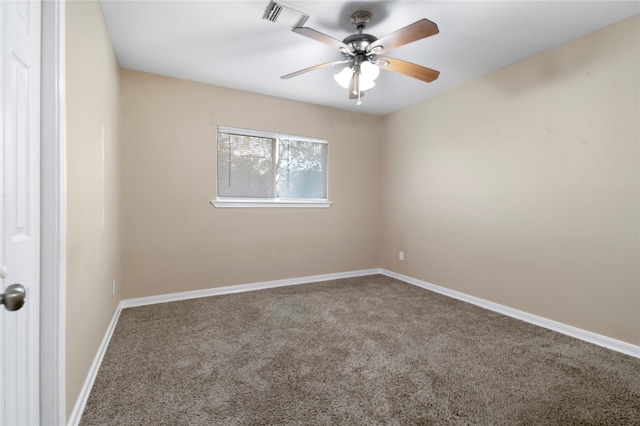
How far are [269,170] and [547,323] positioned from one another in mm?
3293

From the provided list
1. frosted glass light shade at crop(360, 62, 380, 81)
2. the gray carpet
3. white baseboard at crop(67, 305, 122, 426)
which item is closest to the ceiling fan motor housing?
frosted glass light shade at crop(360, 62, 380, 81)

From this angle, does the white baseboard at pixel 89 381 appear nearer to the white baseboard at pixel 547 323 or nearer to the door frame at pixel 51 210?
the door frame at pixel 51 210

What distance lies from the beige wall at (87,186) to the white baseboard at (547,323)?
3385 mm

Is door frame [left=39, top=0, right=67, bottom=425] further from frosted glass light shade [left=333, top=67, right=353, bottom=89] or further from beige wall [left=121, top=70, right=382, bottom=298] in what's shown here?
beige wall [left=121, top=70, right=382, bottom=298]

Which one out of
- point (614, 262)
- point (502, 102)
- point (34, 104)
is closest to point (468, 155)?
point (502, 102)

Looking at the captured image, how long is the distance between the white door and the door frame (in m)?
0.03

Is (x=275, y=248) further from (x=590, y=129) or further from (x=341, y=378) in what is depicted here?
(x=590, y=129)

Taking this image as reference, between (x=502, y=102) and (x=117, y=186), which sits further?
(x=502, y=102)

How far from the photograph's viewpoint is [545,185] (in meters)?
2.65

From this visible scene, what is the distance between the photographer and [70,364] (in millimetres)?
1367

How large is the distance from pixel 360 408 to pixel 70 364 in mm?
1415

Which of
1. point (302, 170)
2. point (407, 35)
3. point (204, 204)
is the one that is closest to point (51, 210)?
point (407, 35)

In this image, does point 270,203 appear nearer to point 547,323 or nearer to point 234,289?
point 234,289

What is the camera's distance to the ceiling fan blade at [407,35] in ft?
5.79
